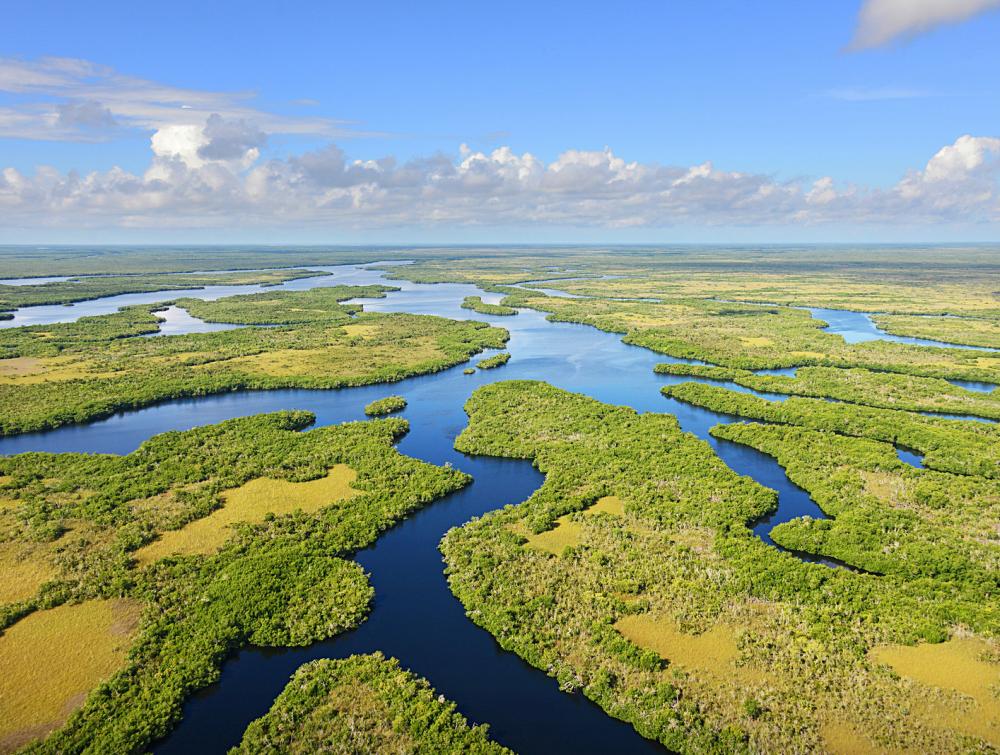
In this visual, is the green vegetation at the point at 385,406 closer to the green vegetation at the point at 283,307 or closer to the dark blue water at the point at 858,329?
the green vegetation at the point at 283,307

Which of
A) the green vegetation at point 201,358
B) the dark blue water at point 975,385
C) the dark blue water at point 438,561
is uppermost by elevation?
the green vegetation at point 201,358

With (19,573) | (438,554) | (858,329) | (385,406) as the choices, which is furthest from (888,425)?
(858,329)

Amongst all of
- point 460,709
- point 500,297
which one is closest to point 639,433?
point 460,709

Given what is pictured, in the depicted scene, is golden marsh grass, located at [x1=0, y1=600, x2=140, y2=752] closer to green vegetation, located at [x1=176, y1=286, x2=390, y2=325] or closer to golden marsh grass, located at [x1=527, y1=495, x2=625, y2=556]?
golden marsh grass, located at [x1=527, y1=495, x2=625, y2=556]

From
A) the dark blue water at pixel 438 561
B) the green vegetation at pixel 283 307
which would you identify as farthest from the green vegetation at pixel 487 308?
the dark blue water at pixel 438 561

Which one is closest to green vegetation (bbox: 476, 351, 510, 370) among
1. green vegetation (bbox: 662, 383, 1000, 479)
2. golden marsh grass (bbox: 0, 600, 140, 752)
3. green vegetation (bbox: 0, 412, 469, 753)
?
green vegetation (bbox: 662, 383, 1000, 479)

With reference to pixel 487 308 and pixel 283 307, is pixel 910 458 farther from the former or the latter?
pixel 283 307
